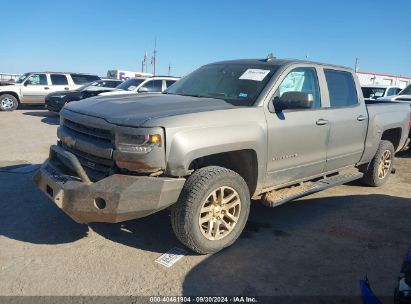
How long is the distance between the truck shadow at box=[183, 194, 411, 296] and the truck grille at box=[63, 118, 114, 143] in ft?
4.47

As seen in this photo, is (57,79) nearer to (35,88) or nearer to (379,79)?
(35,88)

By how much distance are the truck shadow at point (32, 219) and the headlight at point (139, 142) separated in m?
1.32

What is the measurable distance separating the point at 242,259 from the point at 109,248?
4.15 ft

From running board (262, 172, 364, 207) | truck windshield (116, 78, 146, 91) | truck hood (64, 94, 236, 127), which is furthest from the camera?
truck windshield (116, 78, 146, 91)

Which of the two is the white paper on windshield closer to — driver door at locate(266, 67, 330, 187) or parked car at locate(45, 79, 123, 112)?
driver door at locate(266, 67, 330, 187)

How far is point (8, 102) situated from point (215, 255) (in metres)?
15.6

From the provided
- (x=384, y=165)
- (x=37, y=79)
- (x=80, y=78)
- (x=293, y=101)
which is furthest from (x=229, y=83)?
(x=37, y=79)

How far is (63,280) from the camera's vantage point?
3236mm

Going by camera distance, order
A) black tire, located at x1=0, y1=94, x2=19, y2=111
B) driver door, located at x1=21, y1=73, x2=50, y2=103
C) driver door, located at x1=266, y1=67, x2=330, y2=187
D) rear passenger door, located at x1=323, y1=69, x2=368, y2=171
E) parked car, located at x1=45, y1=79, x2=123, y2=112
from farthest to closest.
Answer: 1. driver door, located at x1=21, y1=73, x2=50, y2=103
2. black tire, located at x1=0, y1=94, x2=19, y2=111
3. parked car, located at x1=45, y1=79, x2=123, y2=112
4. rear passenger door, located at x1=323, y1=69, x2=368, y2=171
5. driver door, located at x1=266, y1=67, x2=330, y2=187

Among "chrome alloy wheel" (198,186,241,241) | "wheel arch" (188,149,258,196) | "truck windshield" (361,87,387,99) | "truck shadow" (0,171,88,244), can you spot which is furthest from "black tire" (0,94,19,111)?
"chrome alloy wheel" (198,186,241,241)

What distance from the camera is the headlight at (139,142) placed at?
128 inches

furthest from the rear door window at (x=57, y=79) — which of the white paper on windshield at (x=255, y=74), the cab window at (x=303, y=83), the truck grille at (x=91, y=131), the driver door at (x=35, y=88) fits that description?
the cab window at (x=303, y=83)

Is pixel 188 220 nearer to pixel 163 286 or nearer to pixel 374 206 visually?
pixel 163 286

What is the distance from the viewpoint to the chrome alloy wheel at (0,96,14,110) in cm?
1655
